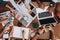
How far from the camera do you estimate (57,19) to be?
48.9 inches

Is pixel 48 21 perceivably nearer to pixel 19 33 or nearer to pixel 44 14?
pixel 44 14

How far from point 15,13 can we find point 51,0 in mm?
354

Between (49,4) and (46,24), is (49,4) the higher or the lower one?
the higher one

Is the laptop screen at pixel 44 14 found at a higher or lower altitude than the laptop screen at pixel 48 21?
higher

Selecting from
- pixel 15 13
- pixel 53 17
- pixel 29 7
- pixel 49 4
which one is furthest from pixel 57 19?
pixel 15 13

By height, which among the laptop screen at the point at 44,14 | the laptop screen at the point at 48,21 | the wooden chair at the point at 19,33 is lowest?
the wooden chair at the point at 19,33

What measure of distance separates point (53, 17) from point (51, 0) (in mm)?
159

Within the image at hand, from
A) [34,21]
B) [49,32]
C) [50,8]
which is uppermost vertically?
[50,8]

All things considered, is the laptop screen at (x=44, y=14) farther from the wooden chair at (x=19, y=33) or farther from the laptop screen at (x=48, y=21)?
the wooden chair at (x=19, y=33)

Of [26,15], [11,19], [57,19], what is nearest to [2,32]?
[11,19]

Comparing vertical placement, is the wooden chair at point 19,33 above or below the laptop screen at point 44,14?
below

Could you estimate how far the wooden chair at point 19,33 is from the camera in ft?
4.03

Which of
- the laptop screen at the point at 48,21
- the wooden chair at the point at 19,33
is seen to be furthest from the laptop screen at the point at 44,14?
the wooden chair at the point at 19,33

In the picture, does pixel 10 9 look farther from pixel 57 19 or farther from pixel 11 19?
pixel 57 19
